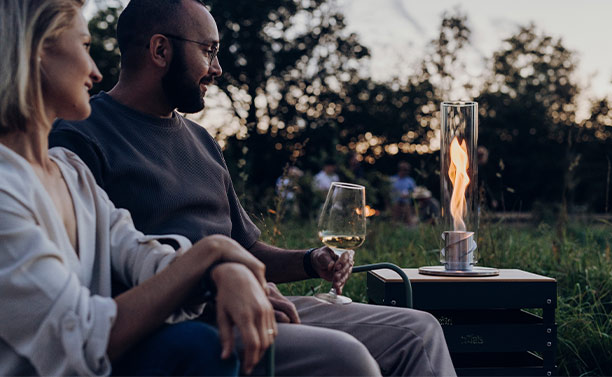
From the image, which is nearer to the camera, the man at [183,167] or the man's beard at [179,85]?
the man at [183,167]

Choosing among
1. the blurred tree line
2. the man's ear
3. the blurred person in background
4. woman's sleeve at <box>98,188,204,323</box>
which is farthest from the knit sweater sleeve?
the blurred tree line

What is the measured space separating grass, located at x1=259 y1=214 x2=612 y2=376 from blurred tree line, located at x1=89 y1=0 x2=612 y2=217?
62.7ft

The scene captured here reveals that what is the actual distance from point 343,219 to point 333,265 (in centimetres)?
16

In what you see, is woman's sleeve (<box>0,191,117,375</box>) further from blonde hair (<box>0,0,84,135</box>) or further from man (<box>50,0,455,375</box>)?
man (<box>50,0,455,375</box>)

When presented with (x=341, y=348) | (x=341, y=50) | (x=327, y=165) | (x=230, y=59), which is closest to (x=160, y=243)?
(x=341, y=348)

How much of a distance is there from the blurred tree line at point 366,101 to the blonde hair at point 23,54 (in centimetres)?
2250

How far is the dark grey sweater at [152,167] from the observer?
184 centimetres

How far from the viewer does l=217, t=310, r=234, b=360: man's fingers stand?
1.12 meters

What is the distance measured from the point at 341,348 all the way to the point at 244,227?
0.99 meters

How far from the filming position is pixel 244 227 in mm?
2354

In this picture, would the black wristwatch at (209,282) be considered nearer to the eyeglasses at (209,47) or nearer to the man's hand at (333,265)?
the man's hand at (333,265)

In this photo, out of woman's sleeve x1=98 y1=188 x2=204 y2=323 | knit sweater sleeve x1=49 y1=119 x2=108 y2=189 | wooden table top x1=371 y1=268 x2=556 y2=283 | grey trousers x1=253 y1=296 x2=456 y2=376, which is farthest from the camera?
wooden table top x1=371 y1=268 x2=556 y2=283

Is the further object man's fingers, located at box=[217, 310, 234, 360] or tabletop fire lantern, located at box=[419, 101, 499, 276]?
tabletop fire lantern, located at box=[419, 101, 499, 276]

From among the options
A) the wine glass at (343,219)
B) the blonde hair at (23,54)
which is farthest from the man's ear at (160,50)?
the blonde hair at (23,54)
